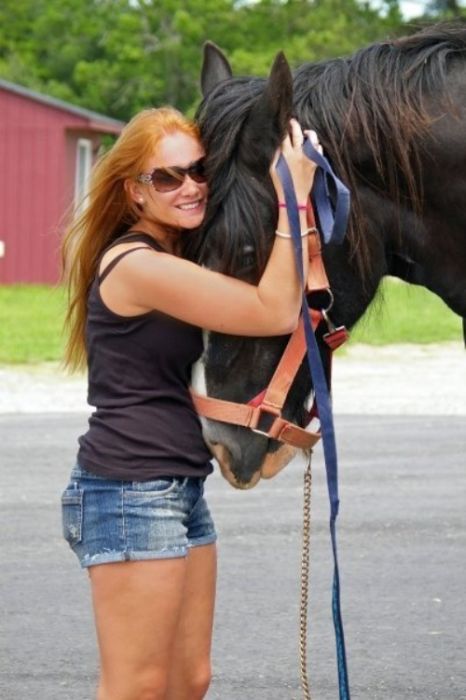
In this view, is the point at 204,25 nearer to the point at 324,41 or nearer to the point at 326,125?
the point at 324,41

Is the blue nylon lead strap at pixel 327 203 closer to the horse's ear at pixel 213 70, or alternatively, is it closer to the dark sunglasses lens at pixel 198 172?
the dark sunglasses lens at pixel 198 172

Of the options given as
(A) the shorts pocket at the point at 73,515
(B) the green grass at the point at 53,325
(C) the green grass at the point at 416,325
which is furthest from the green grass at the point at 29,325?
(A) the shorts pocket at the point at 73,515

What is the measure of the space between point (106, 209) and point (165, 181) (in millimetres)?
222

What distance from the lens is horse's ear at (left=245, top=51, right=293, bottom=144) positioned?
3.06 m

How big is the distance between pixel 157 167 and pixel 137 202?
4.6 inches

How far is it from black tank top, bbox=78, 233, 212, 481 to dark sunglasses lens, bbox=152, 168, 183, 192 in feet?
0.43

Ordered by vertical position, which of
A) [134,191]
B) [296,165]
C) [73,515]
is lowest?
[73,515]

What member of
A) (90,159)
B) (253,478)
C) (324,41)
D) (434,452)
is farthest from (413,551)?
(324,41)

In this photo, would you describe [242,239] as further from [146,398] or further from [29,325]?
[29,325]

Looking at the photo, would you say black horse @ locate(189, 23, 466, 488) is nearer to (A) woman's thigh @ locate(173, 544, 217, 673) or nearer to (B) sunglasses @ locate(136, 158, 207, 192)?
(B) sunglasses @ locate(136, 158, 207, 192)

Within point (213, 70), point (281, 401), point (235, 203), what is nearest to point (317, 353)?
point (281, 401)

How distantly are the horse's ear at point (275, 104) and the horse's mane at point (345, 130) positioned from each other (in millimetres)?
19

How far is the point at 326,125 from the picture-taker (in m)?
3.30

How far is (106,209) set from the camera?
3.43m
